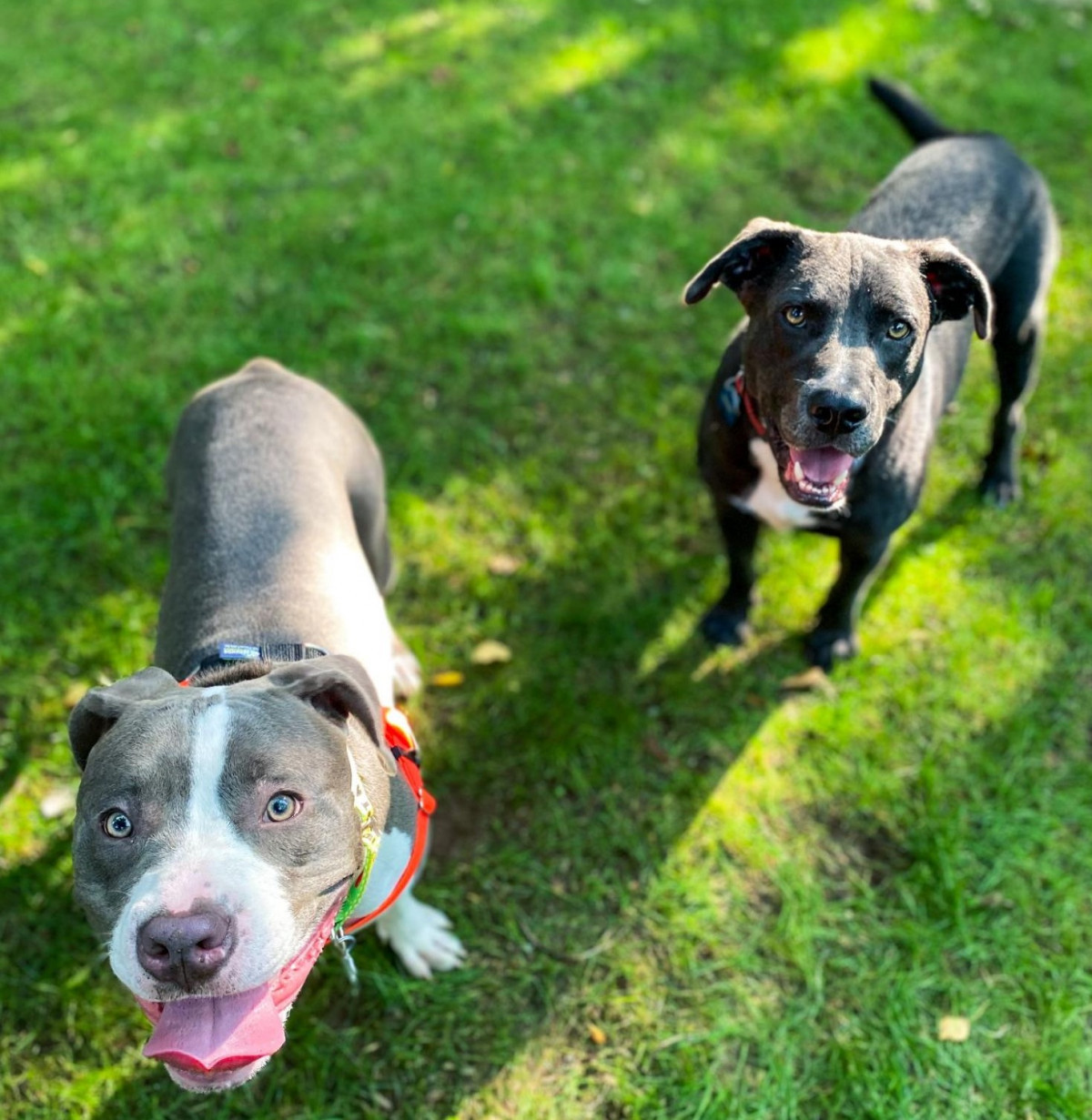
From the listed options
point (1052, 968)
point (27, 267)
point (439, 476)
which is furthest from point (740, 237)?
point (27, 267)

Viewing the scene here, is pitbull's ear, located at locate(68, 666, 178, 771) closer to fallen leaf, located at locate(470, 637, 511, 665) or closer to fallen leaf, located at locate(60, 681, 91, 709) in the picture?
fallen leaf, located at locate(60, 681, 91, 709)

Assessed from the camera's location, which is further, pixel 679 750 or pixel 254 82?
pixel 254 82

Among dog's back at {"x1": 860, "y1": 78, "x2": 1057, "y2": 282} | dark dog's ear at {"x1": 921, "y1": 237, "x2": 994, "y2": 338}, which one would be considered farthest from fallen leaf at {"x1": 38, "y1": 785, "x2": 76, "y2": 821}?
dog's back at {"x1": 860, "y1": 78, "x2": 1057, "y2": 282}

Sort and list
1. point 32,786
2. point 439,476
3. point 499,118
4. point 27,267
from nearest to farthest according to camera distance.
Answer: point 32,786 < point 439,476 < point 27,267 < point 499,118

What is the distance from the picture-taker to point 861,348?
3.23 meters

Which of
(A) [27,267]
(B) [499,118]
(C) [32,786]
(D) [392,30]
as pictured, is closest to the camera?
(C) [32,786]

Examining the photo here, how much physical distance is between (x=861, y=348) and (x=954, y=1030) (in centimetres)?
254

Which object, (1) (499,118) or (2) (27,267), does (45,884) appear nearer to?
(2) (27,267)

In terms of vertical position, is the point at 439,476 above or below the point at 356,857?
below

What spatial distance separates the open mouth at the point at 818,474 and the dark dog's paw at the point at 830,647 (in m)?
1.19

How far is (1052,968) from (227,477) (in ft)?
11.9

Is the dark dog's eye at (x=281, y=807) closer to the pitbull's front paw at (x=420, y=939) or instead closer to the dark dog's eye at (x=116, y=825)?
the dark dog's eye at (x=116, y=825)

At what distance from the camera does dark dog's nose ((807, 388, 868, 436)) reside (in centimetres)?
310

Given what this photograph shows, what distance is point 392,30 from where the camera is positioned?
732cm
